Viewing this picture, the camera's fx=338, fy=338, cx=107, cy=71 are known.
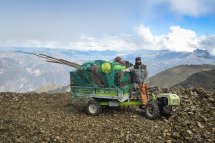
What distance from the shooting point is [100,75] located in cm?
1642

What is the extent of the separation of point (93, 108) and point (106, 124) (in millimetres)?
2107

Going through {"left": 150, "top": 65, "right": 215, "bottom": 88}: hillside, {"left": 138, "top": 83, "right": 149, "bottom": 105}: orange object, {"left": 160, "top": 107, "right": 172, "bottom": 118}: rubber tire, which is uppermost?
{"left": 138, "top": 83, "right": 149, "bottom": 105}: orange object

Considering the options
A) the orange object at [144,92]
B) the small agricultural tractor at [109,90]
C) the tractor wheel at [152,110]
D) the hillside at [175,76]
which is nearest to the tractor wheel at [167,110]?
the small agricultural tractor at [109,90]

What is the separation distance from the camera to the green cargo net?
16.2 m

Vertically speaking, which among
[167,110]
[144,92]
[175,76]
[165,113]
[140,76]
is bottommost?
[175,76]

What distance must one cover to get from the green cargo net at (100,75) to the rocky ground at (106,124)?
5.00ft

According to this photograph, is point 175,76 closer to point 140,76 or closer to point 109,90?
point 140,76

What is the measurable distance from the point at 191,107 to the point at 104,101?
4.26 metres

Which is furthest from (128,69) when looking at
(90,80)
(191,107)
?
(191,107)

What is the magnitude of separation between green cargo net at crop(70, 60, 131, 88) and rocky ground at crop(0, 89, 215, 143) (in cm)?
153

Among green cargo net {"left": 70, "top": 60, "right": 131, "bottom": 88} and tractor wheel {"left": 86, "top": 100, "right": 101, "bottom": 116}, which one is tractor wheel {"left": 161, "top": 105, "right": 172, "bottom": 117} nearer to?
green cargo net {"left": 70, "top": 60, "right": 131, "bottom": 88}

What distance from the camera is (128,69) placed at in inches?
651

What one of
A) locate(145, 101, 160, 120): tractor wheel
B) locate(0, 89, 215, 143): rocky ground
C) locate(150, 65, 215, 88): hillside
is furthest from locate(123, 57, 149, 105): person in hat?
locate(150, 65, 215, 88): hillside

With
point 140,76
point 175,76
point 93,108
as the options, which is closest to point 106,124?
point 93,108
